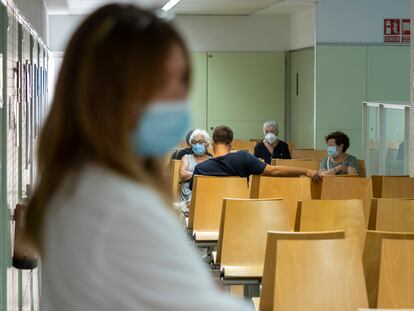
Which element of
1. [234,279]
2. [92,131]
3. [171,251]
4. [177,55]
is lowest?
[234,279]

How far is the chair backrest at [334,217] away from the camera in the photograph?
627 cm

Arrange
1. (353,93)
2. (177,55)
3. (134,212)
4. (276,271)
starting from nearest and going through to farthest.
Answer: (134,212) < (177,55) < (276,271) < (353,93)

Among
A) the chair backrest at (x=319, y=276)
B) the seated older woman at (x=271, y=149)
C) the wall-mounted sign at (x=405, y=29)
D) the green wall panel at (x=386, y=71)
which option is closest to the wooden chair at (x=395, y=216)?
the chair backrest at (x=319, y=276)

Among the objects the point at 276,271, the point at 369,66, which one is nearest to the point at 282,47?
the point at 369,66

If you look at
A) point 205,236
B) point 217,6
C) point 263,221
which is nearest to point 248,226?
point 263,221

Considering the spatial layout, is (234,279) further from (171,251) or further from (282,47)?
(282,47)

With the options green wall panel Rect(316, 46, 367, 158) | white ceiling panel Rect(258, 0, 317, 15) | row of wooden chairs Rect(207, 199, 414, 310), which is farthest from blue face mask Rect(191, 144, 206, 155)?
white ceiling panel Rect(258, 0, 317, 15)

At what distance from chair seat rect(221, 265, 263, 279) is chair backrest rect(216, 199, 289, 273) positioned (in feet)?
0.25

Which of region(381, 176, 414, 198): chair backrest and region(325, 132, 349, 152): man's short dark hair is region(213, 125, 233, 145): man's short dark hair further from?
region(325, 132, 349, 152): man's short dark hair

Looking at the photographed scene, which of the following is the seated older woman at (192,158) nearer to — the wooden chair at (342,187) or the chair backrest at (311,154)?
the wooden chair at (342,187)

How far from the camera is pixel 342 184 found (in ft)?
27.6

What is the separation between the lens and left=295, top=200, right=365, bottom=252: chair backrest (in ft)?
20.6

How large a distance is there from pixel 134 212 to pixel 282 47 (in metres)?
18.5

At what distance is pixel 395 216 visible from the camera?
6449mm
